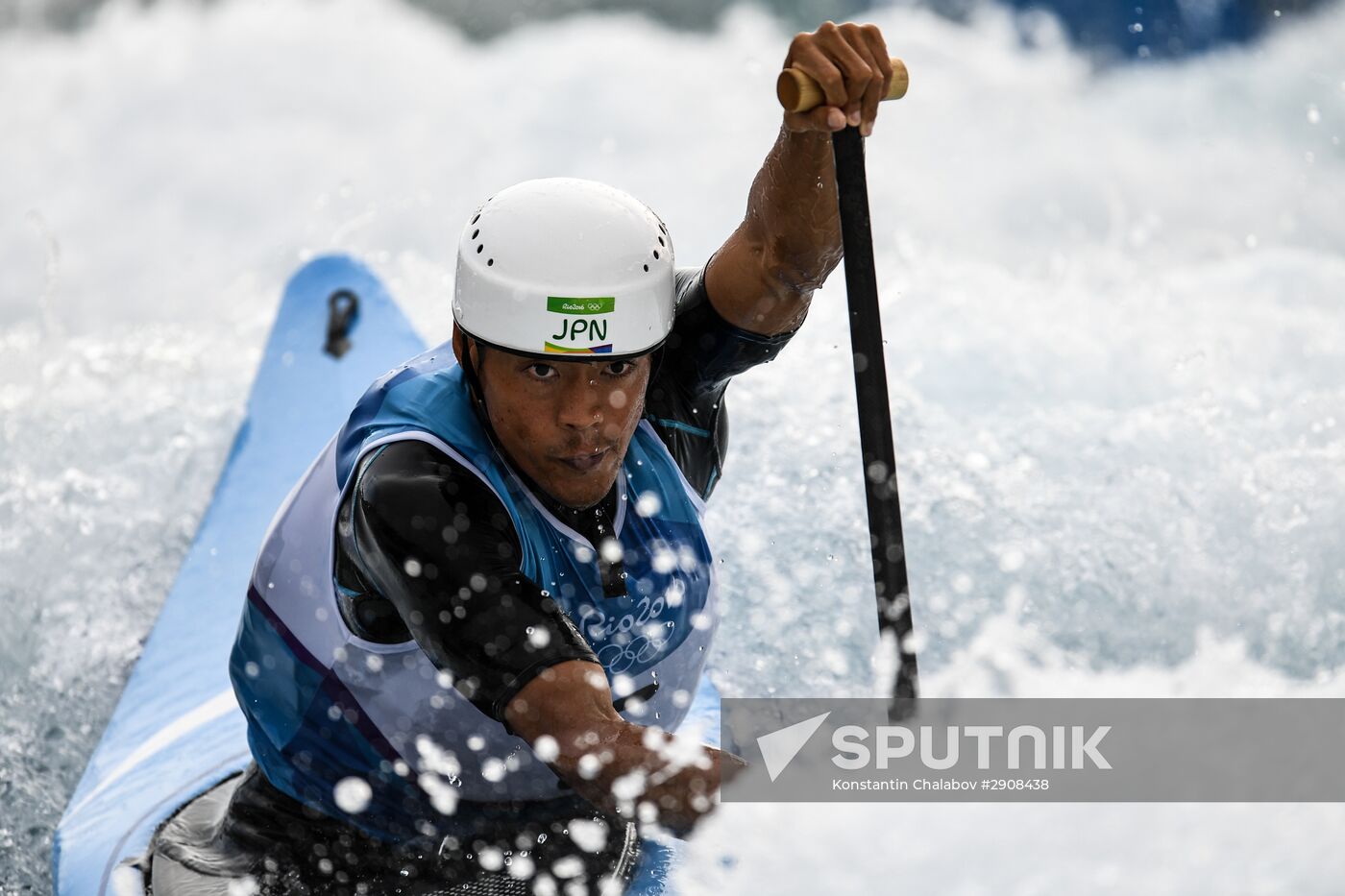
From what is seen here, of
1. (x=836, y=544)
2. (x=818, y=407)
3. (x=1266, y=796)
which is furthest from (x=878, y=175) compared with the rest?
(x=1266, y=796)

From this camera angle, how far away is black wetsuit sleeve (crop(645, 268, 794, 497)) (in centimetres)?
181

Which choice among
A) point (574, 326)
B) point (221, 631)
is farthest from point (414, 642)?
point (221, 631)

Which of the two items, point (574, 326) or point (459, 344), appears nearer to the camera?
point (574, 326)

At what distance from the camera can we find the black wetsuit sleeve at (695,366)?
181 centimetres

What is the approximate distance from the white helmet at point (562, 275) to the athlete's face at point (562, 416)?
3 centimetres

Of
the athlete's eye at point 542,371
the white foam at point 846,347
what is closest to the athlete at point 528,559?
the athlete's eye at point 542,371

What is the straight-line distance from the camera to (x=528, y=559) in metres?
1.56

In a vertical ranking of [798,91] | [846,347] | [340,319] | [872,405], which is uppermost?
[798,91]

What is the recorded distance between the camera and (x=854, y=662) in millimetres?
2766

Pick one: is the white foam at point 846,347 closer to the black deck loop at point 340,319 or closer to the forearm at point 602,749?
the forearm at point 602,749

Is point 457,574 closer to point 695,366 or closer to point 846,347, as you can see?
point 695,366

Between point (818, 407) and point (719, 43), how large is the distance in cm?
482

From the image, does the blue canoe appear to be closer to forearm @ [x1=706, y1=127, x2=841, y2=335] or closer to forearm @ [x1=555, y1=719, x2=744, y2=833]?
forearm @ [x1=555, y1=719, x2=744, y2=833]

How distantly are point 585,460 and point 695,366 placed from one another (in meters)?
0.33
